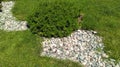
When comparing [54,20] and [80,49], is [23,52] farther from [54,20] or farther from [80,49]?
[80,49]

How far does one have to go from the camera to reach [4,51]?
13203 mm

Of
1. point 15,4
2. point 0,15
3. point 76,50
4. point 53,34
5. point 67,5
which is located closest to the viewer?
point 76,50

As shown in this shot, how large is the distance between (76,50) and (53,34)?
193 centimetres

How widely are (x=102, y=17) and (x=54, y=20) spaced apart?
438 centimetres

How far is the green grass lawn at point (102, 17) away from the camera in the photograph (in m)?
13.7

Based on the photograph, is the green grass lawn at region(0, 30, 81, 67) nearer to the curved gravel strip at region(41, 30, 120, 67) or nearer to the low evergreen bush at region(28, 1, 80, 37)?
the curved gravel strip at region(41, 30, 120, 67)

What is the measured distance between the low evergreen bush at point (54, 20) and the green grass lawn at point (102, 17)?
5.01 ft

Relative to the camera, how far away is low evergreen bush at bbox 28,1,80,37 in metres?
14.1

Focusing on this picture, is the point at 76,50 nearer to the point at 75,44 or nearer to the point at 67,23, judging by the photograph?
the point at 75,44

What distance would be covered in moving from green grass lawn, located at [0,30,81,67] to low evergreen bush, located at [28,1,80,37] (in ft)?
2.21

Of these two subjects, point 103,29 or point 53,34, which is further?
point 103,29

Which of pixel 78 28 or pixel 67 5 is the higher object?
pixel 67 5

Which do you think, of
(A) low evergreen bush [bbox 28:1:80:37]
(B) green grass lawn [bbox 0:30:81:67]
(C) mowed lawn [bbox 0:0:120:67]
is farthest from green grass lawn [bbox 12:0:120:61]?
(B) green grass lawn [bbox 0:30:81:67]

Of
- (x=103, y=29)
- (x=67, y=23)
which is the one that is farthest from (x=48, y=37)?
(x=103, y=29)
